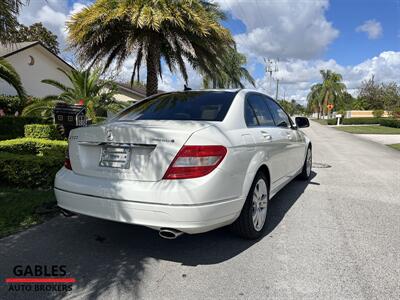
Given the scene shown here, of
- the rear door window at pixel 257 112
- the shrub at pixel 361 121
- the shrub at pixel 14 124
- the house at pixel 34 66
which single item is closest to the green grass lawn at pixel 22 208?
the rear door window at pixel 257 112

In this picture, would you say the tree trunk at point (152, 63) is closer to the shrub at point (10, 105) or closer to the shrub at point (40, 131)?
the shrub at point (40, 131)

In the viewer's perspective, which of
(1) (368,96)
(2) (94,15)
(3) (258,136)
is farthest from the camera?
(1) (368,96)

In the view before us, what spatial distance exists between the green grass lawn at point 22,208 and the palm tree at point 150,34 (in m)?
5.94

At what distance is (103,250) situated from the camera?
342cm

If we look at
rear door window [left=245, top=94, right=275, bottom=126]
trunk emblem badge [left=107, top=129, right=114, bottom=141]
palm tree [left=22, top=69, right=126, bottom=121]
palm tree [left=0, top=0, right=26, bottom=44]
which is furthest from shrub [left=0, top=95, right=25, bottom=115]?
trunk emblem badge [left=107, top=129, right=114, bottom=141]

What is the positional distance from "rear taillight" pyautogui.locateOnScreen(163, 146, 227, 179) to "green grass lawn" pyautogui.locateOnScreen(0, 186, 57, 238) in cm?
227

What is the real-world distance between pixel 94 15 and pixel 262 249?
8823mm

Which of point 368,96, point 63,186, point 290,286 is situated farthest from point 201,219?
point 368,96

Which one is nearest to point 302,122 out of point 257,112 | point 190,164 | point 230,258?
point 257,112

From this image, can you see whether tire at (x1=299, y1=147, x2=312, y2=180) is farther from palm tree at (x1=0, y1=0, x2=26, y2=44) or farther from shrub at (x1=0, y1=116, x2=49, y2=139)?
shrub at (x1=0, y1=116, x2=49, y2=139)

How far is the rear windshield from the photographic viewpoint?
3.61 m

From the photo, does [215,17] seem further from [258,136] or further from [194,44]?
[258,136]

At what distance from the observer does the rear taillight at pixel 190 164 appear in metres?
2.84

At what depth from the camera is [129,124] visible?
3252mm
